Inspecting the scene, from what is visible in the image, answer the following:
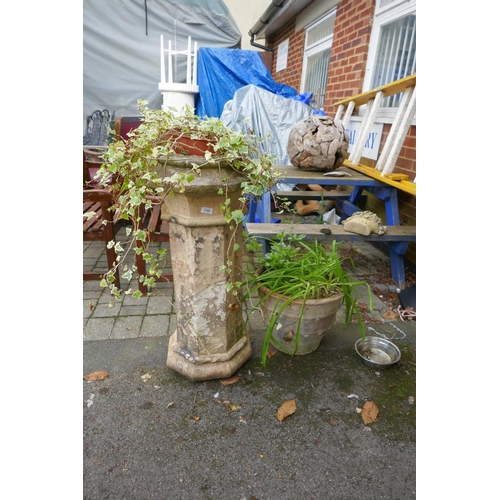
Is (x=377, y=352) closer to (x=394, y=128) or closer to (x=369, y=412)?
(x=369, y=412)

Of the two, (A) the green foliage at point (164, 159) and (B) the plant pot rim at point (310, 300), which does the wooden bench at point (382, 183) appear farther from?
(A) the green foliage at point (164, 159)

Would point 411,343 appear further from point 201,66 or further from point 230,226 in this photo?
point 201,66

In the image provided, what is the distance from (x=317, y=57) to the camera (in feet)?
19.8

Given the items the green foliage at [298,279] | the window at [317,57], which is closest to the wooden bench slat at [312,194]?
the green foliage at [298,279]

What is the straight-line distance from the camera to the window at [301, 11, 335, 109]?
5.42 metres

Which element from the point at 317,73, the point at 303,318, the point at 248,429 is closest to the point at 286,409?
the point at 248,429

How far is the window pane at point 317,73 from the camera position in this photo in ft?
18.5

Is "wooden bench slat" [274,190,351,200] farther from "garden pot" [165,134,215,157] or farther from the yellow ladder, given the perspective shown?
"garden pot" [165,134,215,157]

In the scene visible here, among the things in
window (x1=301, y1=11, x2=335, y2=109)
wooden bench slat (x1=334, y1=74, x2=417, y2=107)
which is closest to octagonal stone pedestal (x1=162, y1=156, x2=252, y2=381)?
wooden bench slat (x1=334, y1=74, x2=417, y2=107)

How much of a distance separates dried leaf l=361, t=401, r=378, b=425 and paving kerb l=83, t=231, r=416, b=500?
29 millimetres

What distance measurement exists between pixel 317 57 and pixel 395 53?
2.67m

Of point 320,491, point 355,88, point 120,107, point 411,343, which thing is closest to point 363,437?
point 320,491
